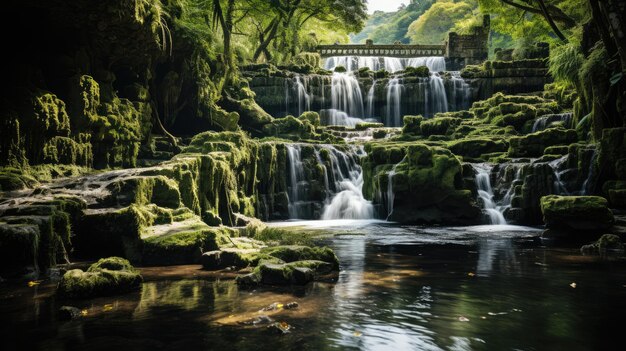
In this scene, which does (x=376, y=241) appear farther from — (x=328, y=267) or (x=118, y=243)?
(x=118, y=243)

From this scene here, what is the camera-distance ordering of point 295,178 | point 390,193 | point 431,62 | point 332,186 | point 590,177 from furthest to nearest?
point 431,62 < point 332,186 < point 295,178 < point 390,193 < point 590,177

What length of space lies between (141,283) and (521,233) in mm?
12185

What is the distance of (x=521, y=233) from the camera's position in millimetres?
15789

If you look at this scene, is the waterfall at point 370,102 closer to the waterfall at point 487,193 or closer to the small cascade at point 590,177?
the waterfall at point 487,193

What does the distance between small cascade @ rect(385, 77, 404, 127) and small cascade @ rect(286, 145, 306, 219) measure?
42.6 feet

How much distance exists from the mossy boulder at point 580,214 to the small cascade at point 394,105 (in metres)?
20.6

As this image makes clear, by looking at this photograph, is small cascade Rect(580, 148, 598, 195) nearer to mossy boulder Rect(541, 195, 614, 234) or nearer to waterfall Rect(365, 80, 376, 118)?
mossy boulder Rect(541, 195, 614, 234)

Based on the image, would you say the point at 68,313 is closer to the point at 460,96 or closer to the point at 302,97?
the point at 302,97

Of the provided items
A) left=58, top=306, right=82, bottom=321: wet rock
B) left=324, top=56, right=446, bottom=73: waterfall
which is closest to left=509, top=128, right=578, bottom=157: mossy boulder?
left=58, top=306, right=82, bottom=321: wet rock

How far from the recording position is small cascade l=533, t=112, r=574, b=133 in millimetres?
23625

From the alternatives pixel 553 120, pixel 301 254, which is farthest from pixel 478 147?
pixel 301 254

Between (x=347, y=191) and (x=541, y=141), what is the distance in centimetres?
866

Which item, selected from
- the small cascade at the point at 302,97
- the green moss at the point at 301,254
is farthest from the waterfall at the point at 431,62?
Result: the green moss at the point at 301,254

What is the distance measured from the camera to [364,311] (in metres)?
6.60
